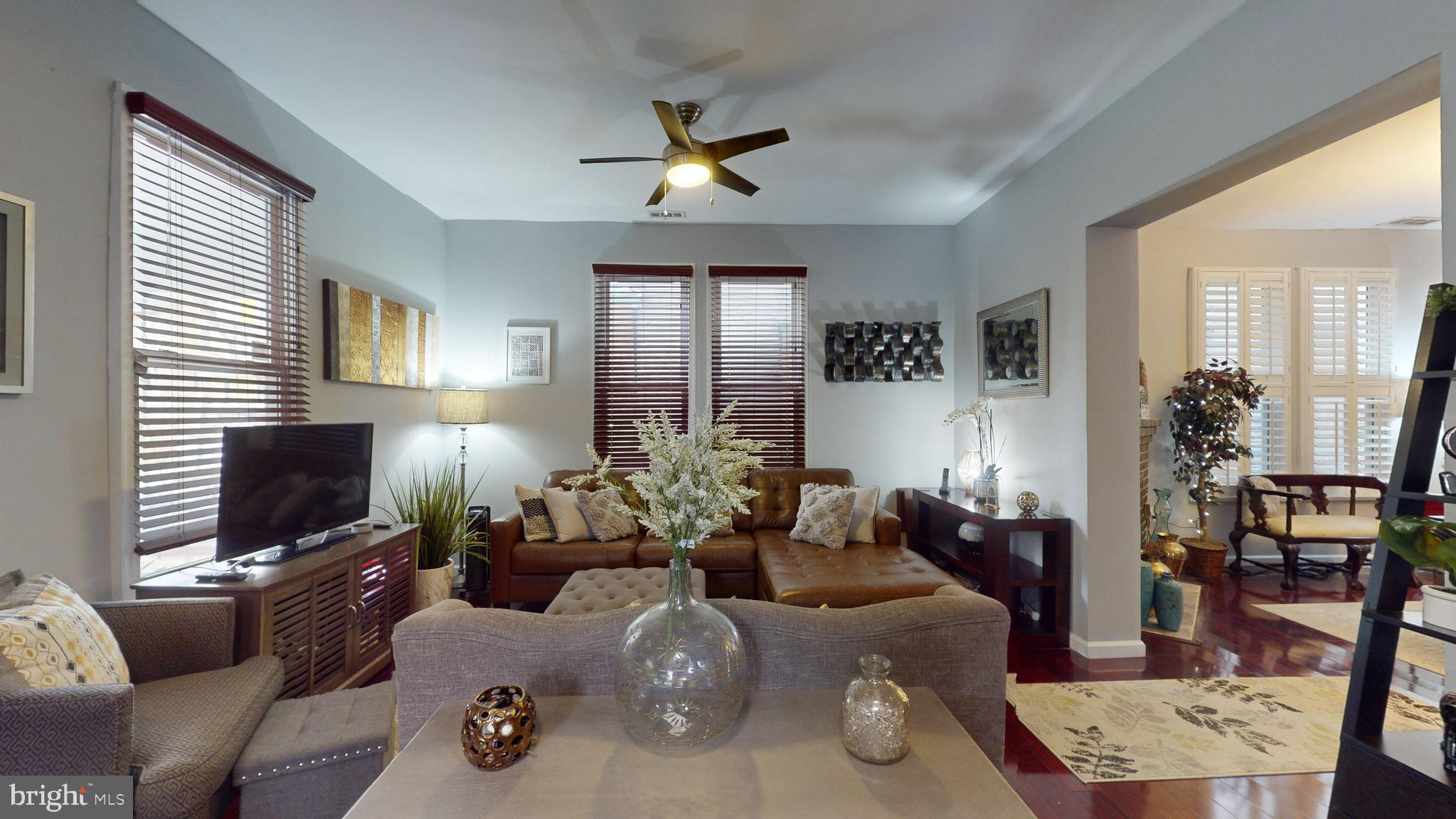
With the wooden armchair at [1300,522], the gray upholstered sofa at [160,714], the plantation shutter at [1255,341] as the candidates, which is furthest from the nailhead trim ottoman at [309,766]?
the plantation shutter at [1255,341]

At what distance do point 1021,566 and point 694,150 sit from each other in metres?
2.97

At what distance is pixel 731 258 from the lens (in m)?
4.71

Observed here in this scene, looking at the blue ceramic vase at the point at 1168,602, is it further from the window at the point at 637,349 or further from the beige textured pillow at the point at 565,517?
the beige textured pillow at the point at 565,517

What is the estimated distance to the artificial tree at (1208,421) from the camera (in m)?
4.26

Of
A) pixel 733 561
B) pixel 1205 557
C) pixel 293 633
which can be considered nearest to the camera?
pixel 293 633

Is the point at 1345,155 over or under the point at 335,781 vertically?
over

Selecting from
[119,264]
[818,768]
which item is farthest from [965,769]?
[119,264]

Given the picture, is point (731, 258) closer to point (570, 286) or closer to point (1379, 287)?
point (570, 286)

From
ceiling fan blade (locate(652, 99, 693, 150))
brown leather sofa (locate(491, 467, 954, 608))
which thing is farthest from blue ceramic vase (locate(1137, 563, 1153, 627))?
ceiling fan blade (locate(652, 99, 693, 150))

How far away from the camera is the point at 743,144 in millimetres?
2600

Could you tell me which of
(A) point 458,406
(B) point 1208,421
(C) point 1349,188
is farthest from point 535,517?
(C) point 1349,188

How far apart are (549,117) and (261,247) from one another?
4.96 feet

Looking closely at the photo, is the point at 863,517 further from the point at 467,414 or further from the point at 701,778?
the point at 701,778

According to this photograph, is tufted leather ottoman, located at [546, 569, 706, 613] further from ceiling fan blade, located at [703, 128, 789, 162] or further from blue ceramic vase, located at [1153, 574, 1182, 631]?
blue ceramic vase, located at [1153, 574, 1182, 631]
